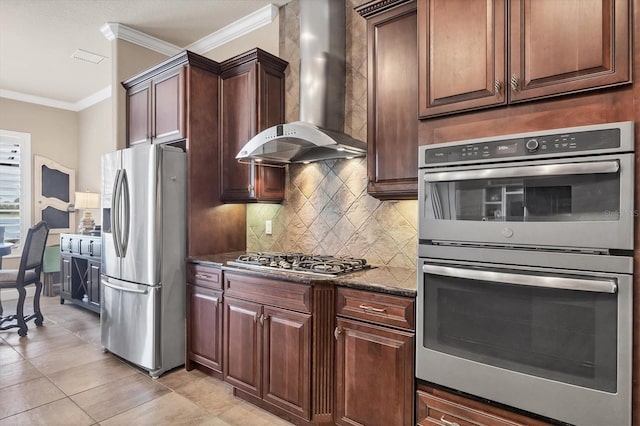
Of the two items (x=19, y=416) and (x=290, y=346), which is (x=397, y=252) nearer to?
(x=290, y=346)

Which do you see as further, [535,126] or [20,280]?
[20,280]

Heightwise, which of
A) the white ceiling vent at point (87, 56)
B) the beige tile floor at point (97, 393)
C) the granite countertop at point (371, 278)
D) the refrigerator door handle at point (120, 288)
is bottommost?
the beige tile floor at point (97, 393)

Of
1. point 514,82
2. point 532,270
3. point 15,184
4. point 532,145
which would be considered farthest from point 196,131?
point 15,184

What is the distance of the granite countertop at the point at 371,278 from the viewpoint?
6.33ft

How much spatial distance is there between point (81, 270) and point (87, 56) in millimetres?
2650

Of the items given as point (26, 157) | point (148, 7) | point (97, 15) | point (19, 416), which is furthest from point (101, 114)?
point (19, 416)

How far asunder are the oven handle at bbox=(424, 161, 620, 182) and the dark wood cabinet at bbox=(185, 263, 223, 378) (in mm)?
1804

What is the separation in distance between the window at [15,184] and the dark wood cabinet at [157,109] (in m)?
3.20

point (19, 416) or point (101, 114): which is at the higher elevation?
point (101, 114)

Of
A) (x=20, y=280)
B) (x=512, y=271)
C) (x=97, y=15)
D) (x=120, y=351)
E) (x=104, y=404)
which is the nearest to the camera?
(x=512, y=271)

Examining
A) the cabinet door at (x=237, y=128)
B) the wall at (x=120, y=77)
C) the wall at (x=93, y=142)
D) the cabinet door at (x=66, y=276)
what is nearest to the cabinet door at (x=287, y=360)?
the cabinet door at (x=237, y=128)

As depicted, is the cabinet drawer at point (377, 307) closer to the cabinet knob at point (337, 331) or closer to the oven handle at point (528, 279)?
the cabinet knob at point (337, 331)

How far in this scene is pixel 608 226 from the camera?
1351 mm

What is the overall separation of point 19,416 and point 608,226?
131 inches
